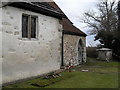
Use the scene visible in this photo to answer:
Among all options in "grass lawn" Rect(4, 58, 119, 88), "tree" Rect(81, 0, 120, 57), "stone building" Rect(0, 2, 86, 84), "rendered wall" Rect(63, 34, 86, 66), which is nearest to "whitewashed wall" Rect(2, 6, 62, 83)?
"stone building" Rect(0, 2, 86, 84)

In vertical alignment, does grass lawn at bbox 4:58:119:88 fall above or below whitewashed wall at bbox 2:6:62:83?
below

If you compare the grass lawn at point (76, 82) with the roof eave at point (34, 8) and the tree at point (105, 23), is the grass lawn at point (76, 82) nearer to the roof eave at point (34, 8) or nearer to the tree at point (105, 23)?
the roof eave at point (34, 8)

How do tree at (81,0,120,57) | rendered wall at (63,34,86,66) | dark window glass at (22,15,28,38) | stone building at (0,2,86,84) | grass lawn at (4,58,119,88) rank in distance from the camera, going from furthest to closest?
tree at (81,0,120,57) → rendered wall at (63,34,86,66) → dark window glass at (22,15,28,38) → stone building at (0,2,86,84) → grass lawn at (4,58,119,88)

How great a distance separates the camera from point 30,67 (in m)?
9.23

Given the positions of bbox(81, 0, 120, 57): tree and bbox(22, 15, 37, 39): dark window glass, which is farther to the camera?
bbox(81, 0, 120, 57): tree

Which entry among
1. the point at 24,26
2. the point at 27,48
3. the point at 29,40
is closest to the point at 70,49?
the point at 29,40

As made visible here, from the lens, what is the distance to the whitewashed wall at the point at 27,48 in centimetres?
781

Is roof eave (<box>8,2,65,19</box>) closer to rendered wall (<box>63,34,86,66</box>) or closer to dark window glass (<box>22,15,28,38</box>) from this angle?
dark window glass (<box>22,15,28,38</box>)

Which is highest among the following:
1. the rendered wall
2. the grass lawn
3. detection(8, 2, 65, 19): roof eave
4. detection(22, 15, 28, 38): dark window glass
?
detection(8, 2, 65, 19): roof eave

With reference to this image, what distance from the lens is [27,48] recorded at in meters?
8.98

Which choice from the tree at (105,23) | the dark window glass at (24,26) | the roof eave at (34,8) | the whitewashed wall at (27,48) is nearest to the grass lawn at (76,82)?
the whitewashed wall at (27,48)

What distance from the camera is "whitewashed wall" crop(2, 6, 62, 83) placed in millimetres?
7809

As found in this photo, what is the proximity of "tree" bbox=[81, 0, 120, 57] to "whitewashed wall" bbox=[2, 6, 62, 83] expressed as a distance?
45.6 feet

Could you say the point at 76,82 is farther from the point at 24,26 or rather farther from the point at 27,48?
the point at 24,26
